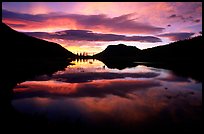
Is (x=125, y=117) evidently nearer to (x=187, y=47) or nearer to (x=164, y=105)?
(x=164, y=105)

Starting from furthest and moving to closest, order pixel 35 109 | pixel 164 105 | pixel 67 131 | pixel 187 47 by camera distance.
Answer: pixel 187 47, pixel 164 105, pixel 35 109, pixel 67 131

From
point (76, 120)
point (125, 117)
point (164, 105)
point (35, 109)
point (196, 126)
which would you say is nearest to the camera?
point (196, 126)

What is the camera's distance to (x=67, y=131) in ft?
33.7

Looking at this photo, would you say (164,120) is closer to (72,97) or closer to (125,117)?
(125,117)

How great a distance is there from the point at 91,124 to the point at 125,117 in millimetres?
2465

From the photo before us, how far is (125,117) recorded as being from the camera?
42.8 feet

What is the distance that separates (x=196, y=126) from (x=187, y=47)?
572 feet

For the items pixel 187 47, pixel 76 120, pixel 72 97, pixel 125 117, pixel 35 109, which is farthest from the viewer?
pixel 187 47

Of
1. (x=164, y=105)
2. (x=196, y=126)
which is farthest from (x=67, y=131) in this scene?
(x=164, y=105)

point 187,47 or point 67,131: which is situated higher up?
point 187,47

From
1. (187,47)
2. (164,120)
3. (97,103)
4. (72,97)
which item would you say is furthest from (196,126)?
(187,47)

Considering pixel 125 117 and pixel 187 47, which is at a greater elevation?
pixel 187 47

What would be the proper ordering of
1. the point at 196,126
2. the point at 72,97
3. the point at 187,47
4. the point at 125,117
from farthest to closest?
the point at 187,47, the point at 72,97, the point at 125,117, the point at 196,126

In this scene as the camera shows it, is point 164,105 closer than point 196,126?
No
